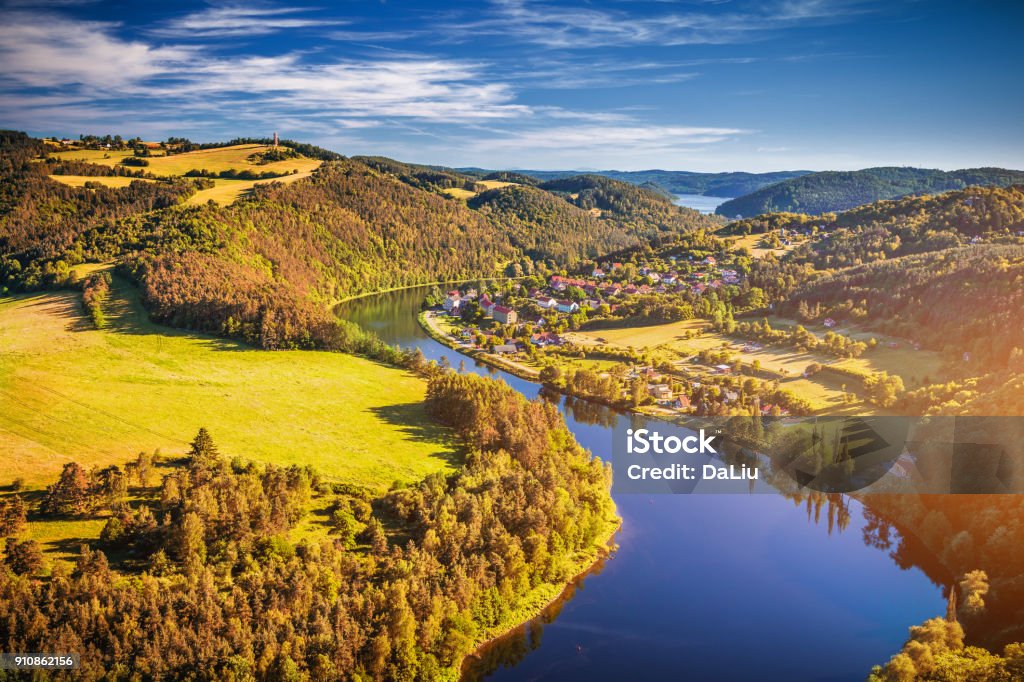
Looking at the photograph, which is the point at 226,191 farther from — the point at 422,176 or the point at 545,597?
the point at 545,597

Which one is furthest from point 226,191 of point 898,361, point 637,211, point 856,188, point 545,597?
point 856,188

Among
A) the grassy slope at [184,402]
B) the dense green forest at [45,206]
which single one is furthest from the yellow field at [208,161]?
the grassy slope at [184,402]

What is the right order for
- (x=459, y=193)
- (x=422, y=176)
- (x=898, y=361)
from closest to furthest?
(x=898, y=361), (x=459, y=193), (x=422, y=176)

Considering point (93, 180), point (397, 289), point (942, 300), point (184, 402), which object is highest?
point (93, 180)

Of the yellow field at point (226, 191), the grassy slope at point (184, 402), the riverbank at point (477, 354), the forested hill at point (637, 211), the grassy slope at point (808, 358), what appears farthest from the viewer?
the forested hill at point (637, 211)

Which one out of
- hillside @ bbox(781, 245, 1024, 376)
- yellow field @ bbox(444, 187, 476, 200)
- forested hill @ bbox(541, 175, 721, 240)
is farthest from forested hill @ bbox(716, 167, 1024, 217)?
hillside @ bbox(781, 245, 1024, 376)

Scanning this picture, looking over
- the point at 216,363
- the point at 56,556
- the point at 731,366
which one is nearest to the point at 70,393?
the point at 216,363

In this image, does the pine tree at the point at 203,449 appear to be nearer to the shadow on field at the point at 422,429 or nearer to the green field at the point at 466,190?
the shadow on field at the point at 422,429
